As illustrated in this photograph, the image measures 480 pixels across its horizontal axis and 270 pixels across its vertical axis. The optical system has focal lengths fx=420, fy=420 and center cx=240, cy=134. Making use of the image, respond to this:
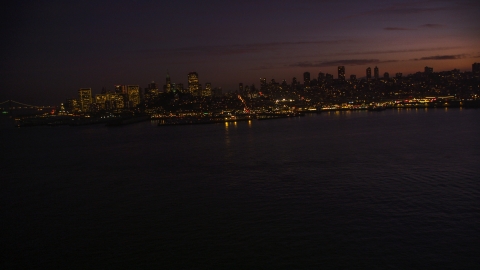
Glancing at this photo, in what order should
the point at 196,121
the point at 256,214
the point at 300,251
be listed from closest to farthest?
the point at 300,251 → the point at 256,214 → the point at 196,121

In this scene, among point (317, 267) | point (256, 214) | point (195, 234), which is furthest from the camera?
point (256, 214)

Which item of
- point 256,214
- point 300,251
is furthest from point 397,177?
point 300,251

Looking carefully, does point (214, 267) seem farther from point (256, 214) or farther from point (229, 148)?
point (229, 148)

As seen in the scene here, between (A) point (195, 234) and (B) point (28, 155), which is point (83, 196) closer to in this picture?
(A) point (195, 234)

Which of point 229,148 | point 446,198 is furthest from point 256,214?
point 229,148

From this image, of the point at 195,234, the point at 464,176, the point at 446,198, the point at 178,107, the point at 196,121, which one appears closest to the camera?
the point at 195,234

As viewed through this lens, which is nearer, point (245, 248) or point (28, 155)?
point (245, 248)
